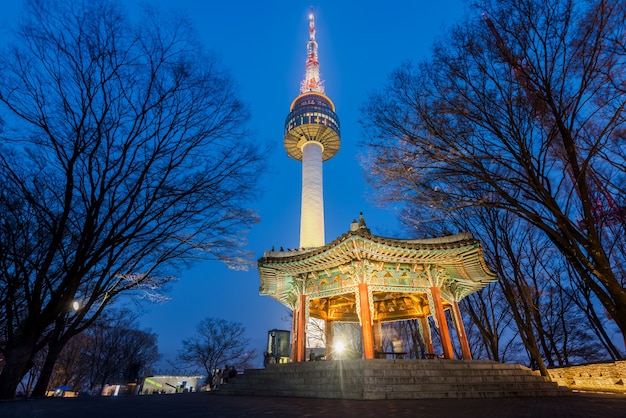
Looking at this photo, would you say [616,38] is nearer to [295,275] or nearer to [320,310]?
[295,275]

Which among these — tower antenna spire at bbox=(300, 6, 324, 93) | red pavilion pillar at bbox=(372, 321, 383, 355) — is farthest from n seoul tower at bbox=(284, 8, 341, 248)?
red pavilion pillar at bbox=(372, 321, 383, 355)

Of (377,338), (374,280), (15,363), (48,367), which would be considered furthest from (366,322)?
(48,367)

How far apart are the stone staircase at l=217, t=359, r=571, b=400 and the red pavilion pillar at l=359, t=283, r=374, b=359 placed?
1.29 metres

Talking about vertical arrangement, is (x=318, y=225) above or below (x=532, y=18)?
above

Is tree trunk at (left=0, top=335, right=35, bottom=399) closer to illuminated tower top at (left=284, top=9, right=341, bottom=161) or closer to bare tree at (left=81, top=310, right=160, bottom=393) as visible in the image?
bare tree at (left=81, top=310, right=160, bottom=393)

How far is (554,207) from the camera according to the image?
680 centimetres

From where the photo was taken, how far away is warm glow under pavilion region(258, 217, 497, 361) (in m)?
11.9

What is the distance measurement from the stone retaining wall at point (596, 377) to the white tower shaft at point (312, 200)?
21.9 meters

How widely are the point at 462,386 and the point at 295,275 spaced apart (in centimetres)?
778

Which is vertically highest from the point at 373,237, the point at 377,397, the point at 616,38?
the point at 616,38

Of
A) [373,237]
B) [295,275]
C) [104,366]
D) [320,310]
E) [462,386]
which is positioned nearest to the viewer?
[462,386]

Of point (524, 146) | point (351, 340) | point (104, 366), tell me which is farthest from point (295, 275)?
point (104, 366)

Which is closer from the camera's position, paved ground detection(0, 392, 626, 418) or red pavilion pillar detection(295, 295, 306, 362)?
paved ground detection(0, 392, 626, 418)

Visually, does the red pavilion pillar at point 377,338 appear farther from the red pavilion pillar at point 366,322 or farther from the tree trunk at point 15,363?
the tree trunk at point 15,363
